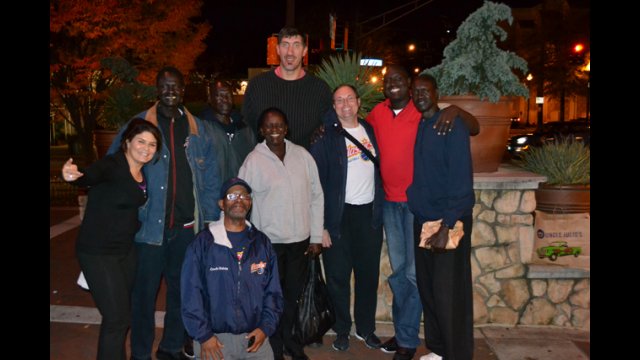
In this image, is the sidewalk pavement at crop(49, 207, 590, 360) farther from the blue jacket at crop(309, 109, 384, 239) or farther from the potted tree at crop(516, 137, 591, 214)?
the potted tree at crop(516, 137, 591, 214)

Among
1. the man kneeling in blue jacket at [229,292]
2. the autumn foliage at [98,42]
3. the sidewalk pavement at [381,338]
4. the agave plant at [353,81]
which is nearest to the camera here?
the man kneeling in blue jacket at [229,292]

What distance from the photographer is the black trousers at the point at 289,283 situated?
14.2 feet

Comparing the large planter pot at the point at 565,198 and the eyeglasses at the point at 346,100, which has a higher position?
the eyeglasses at the point at 346,100

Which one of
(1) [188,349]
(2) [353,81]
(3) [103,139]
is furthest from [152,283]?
(3) [103,139]

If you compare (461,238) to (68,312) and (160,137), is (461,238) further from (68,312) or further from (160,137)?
(68,312)

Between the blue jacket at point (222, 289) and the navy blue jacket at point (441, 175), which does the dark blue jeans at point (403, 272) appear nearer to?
the navy blue jacket at point (441, 175)

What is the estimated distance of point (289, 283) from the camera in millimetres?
4391

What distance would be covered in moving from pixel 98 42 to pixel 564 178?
581 inches

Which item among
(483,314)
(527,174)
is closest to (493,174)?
(527,174)

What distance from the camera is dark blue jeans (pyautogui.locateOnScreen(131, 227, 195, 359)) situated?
4172 millimetres

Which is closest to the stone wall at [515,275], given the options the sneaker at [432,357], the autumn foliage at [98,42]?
the sneaker at [432,357]

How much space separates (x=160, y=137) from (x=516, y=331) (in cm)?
368

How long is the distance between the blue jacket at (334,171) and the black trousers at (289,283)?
1.24 feet

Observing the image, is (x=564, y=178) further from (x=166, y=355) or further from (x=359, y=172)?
(x=166, y=355)
